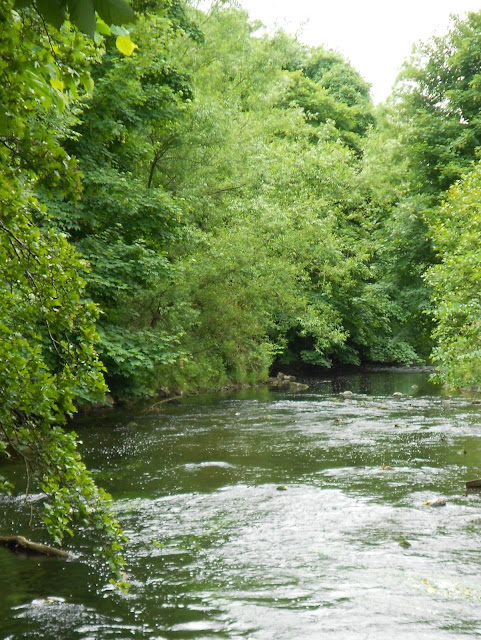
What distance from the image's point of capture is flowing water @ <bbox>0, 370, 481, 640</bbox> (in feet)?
18.1

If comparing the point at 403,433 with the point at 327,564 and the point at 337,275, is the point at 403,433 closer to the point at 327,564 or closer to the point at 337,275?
the point at 327,564

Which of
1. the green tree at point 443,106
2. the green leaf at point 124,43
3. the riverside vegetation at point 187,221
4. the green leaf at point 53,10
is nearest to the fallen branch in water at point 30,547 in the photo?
the riverside vegetation at point 187,221

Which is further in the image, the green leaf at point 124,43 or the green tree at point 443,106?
the green tree at point 443,106

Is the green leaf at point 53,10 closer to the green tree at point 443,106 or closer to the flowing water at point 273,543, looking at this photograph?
the flowing water at point 273,543

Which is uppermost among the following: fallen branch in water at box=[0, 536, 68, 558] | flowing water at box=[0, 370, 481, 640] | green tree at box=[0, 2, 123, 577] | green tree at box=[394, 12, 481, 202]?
green tree at box=[394, 12, 481, 202]

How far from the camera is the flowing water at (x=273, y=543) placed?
550 cm

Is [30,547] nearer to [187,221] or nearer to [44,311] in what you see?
[44,311]

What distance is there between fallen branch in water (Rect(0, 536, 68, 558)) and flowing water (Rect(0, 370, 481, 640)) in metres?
0.20

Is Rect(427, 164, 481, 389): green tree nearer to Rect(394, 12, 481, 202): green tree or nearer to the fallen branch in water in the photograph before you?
Rect(394, 12, 481, 202): green tree

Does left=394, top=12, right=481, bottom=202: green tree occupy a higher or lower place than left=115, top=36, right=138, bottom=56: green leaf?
higher

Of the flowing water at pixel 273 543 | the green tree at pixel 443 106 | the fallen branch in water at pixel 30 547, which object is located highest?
the green tree at pixel 443 106

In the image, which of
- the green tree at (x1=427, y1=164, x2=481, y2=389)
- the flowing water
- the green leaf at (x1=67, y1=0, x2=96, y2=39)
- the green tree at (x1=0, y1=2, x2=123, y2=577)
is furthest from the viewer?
the green tree at (x1=427, y1=164, x2=481, y2=389)

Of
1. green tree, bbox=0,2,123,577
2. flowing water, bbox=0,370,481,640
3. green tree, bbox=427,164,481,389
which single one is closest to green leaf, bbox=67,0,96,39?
green tree, bbox=0,2,123,577

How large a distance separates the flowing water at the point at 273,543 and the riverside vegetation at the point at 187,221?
0.79m
